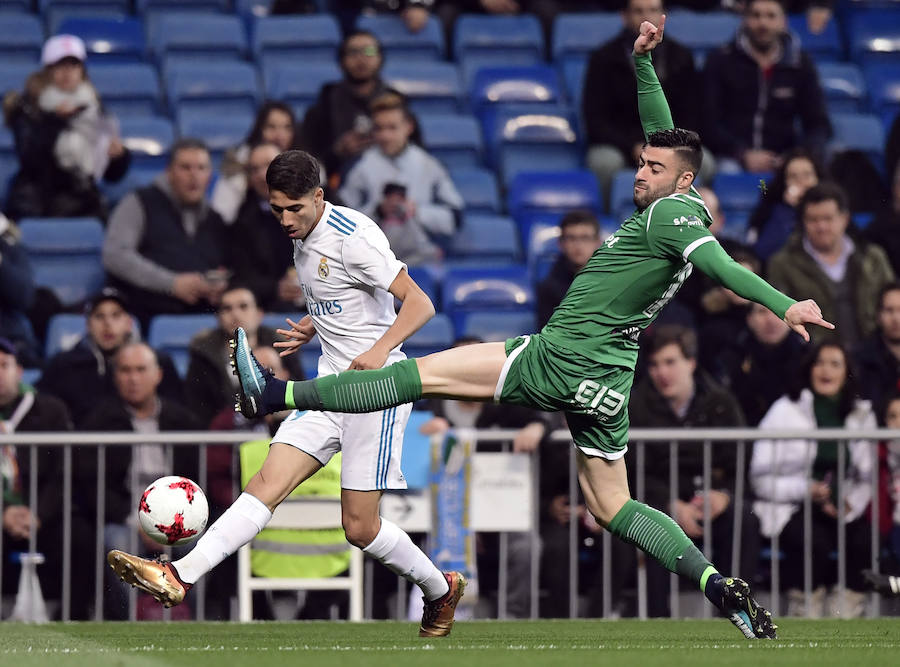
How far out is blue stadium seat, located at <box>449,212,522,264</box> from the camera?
14.0m

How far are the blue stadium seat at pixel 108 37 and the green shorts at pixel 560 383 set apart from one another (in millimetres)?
8603

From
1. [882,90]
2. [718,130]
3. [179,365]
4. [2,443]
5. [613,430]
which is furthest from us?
[882,90]

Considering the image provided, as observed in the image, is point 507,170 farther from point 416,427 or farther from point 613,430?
point 613,430

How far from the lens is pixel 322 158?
14.0 m

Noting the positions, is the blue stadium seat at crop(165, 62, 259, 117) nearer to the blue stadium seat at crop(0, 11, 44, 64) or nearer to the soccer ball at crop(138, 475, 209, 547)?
the blue stadium seat at crop(0, 11, 44, 64)

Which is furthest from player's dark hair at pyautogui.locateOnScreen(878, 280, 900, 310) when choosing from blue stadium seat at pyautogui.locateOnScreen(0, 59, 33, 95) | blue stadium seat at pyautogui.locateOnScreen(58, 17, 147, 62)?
blue stadium seat at pyautogui.locateOnScreen(0, 59, 33, 95)

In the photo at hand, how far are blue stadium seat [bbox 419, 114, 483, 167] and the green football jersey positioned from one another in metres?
7.03

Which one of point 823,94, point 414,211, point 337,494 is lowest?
point 337,494

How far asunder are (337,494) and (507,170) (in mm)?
5056

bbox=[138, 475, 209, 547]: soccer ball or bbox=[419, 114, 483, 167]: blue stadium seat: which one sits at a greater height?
bbox=[419, 114, 483, 167]: blue stadium seat

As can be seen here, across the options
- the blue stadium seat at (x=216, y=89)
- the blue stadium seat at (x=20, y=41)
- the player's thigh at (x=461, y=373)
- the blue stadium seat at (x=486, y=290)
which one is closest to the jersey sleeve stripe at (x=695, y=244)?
the player's thigh at (x=461, y=373)

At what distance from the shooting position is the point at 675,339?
1129 centimetres

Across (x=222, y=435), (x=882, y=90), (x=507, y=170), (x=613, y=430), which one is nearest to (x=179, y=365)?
(x=222, y=435)

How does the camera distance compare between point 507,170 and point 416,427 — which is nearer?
point 416,427
